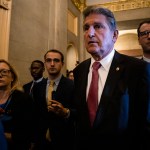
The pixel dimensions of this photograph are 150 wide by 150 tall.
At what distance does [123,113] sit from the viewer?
1495 millimetres

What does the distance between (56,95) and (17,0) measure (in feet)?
10.8

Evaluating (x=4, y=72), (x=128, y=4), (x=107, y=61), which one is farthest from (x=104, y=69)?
(x=128, y=4)

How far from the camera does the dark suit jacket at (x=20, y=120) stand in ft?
8.33

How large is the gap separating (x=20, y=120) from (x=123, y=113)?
4.92 ft

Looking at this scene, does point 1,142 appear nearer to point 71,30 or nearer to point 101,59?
point 101,59

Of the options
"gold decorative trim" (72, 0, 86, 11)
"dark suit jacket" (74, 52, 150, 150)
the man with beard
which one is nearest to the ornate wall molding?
"gold decorative trim" (72, 0, 86, 11)

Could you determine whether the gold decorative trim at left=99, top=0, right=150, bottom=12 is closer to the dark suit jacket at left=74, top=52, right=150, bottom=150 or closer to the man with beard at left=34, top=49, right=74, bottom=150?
the man with beard at left=34, top=49, right=74, bottom=150

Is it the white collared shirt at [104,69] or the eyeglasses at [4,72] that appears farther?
the eyeglasses at [4,72]

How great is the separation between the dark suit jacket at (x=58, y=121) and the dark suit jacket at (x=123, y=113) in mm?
1081

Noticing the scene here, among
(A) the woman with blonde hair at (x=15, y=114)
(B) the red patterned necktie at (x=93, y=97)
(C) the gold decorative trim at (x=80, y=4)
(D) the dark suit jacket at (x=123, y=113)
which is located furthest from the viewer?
(C) the gold decorative trim at (x=80, y=4)

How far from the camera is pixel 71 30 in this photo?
353 inches

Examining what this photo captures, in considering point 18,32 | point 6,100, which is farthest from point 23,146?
point 18,32

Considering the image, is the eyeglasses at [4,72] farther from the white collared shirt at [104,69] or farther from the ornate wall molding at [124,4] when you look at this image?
the ornate wall molding at [124,4]

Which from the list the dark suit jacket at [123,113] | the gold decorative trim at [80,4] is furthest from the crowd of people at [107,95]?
the gold decorative trim at [80,4]
